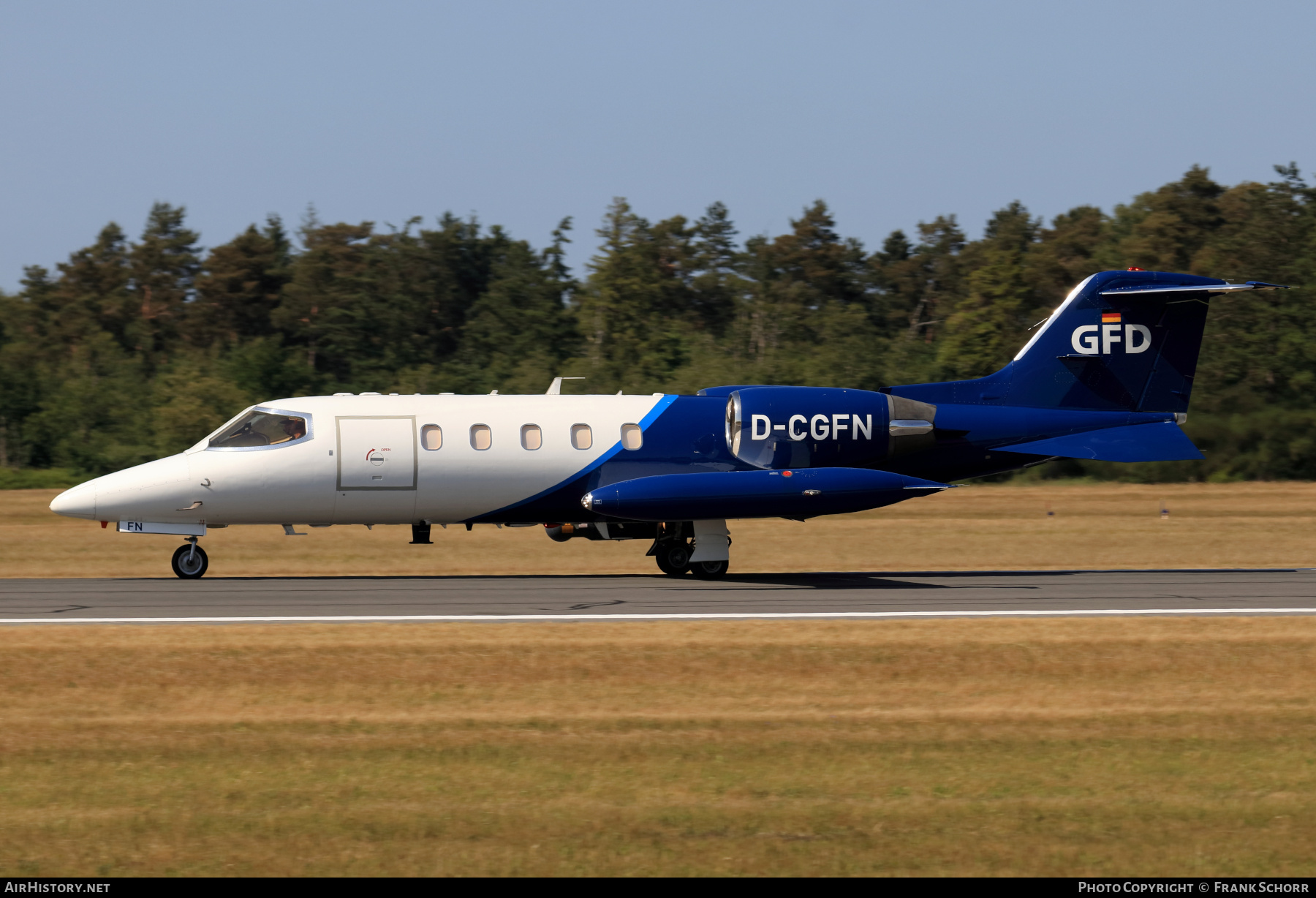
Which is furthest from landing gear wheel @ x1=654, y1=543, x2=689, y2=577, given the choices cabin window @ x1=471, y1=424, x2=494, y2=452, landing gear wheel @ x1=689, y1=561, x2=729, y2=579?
cabin window @ x1=471, y1=424, x2=494, y2=452

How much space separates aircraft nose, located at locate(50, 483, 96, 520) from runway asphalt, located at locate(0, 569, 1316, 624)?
1.05 m

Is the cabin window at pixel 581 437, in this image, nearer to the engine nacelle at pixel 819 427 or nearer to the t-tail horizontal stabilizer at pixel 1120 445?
the engine nacelle at pixel 819 427

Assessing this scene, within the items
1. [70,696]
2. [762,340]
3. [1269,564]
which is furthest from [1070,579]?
[762,340]

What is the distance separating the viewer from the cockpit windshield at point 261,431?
2097 cm

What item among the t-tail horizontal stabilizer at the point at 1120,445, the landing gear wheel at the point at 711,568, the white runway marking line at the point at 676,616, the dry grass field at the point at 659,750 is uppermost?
the t-tail horizontal stabilizer at the point at 1120,445

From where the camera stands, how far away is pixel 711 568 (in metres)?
22.3

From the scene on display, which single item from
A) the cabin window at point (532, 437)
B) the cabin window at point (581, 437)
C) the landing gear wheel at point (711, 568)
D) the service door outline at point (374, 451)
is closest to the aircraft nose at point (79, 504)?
the service door outline at point (374, 451)

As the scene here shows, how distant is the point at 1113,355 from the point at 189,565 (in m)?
15.5

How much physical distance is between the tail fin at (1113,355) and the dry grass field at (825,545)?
10.4ft

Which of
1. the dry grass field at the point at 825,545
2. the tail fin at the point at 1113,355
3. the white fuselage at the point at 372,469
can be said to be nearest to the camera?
the white fuselage at the point at 372,469

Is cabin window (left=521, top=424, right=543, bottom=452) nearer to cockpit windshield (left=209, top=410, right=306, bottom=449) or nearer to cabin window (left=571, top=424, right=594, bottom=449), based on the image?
cabin window (left=571, top=424, right=594, bottom=449)

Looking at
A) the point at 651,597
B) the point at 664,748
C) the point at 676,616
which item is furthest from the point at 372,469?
the point at 664,748

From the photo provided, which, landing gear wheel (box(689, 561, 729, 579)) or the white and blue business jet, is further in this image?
landing gear wheel (box(689, 561, 729, 579))

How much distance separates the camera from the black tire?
21234mm
